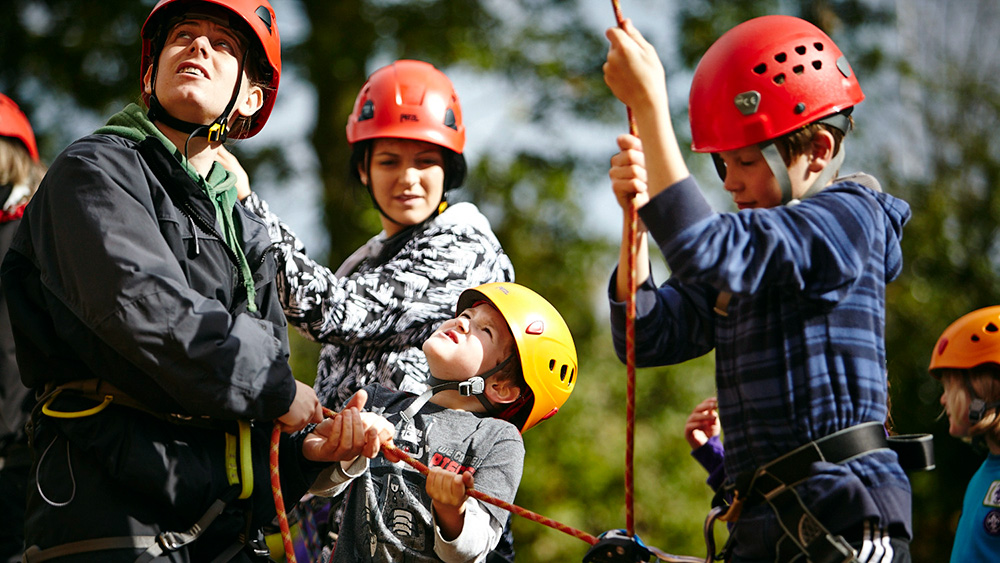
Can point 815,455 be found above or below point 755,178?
below

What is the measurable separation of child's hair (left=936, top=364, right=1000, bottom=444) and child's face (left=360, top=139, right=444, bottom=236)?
2606 millimetres

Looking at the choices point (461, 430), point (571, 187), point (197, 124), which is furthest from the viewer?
point (571, 187)

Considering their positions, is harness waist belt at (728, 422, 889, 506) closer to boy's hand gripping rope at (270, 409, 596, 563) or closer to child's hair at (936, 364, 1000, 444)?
boy's hand gripping rope at (270, 409, 596, 563)

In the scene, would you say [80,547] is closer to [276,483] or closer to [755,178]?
[276,483]

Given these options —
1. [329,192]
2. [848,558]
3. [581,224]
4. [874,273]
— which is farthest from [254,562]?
[581,224]

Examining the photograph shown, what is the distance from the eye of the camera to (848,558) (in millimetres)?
2305

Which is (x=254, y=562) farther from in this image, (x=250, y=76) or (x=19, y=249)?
(x=250, y=76)

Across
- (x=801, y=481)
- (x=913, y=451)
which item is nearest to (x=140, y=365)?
(x=801, y=481)

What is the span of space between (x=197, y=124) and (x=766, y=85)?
1.65m

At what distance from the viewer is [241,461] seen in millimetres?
2545

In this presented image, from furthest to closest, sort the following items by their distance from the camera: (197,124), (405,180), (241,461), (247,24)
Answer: (405,180) → (247,24) → (197,124) → (241,461)

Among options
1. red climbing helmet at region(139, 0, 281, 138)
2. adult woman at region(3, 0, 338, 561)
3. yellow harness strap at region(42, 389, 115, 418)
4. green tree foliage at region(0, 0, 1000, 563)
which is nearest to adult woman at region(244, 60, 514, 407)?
red climbing helmet at region(139, 0, 281, 138)

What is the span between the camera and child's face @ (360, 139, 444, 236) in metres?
4.19

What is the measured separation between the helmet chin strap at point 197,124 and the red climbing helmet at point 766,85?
1379 mm
